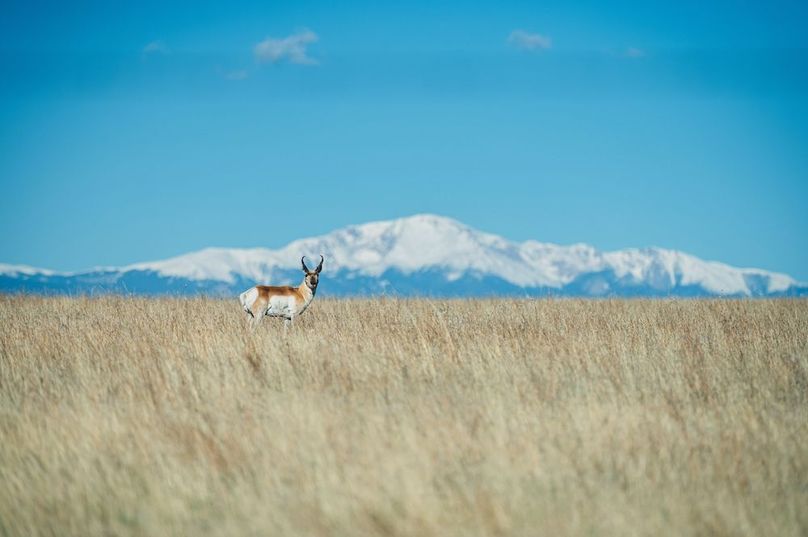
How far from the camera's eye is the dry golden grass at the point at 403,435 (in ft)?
19.1

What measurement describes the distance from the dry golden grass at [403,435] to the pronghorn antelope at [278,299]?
99.2 inches

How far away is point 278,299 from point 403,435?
8858 mm

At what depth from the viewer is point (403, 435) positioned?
23.6 ft

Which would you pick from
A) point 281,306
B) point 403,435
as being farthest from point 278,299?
point 403,435

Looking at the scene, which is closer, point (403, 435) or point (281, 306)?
point (403, 435)

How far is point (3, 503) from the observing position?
6.28 meters

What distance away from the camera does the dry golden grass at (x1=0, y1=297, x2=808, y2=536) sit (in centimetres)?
582

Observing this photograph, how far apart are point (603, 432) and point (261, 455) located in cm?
286

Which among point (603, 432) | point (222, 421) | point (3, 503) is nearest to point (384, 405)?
point (222, 421)

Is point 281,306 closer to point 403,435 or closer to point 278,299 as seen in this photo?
point 278,299

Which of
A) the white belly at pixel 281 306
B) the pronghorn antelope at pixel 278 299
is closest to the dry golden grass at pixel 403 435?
the pronghorn antelope at pixel 278 299

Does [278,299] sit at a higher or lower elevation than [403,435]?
higher

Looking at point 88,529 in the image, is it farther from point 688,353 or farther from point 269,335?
point 688,353

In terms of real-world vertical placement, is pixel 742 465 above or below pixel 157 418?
below
